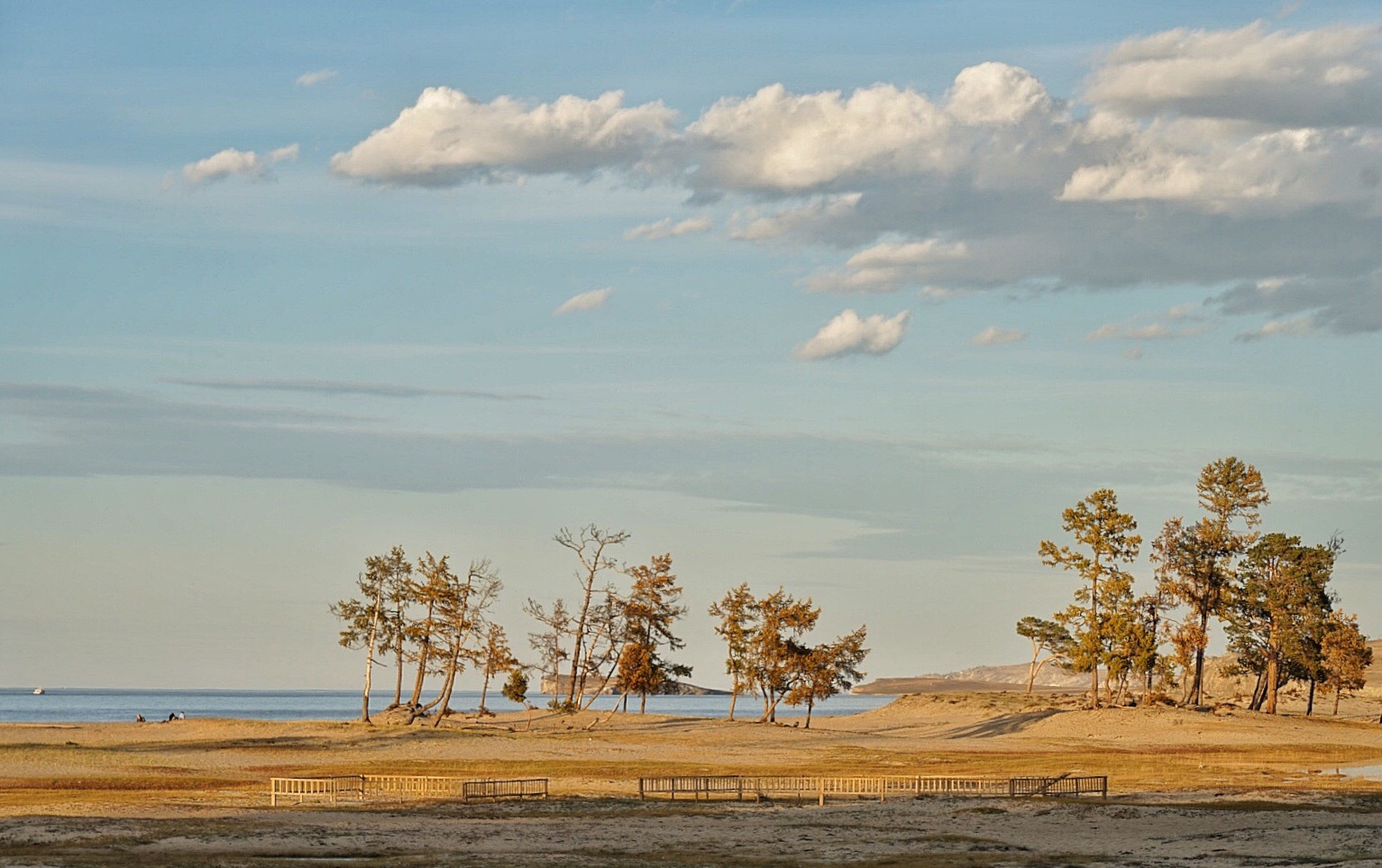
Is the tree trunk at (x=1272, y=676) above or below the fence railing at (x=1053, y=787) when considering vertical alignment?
above

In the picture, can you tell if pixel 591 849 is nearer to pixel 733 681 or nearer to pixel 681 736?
pixel 681 736

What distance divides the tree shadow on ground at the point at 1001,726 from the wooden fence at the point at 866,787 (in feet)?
119

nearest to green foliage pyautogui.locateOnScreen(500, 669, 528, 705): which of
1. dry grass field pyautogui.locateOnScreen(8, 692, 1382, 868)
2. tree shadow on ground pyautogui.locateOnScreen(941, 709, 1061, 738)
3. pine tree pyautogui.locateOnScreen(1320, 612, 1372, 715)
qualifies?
dry grass field pyautogui.locateOnScreen(8, 692, 1382, 868)

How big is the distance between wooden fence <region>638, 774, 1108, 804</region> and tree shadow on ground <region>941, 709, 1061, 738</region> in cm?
3637

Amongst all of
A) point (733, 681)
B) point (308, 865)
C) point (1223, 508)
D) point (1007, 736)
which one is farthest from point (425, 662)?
point (308, 865)

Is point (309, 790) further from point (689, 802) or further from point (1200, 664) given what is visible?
point (1200, 664)

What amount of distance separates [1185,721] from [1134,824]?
46.9 m

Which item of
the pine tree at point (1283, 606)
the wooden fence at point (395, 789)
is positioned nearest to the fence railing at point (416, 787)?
the wooden fence at point (395, 789)

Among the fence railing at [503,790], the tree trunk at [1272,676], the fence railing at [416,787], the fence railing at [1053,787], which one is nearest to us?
the fence railing at [503,790]

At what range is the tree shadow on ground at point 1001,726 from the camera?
91.8m

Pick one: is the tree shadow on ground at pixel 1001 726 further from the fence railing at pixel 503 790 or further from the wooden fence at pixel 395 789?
the wooden fence at pixel 395 789

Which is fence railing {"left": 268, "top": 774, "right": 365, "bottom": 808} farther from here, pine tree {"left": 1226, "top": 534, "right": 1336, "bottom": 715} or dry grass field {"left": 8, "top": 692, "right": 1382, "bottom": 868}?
pine tree {"left": 1226, "top": 534, "right": 1336, "bottom": 715}

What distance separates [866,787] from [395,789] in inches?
608

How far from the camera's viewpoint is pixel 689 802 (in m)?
50.2
